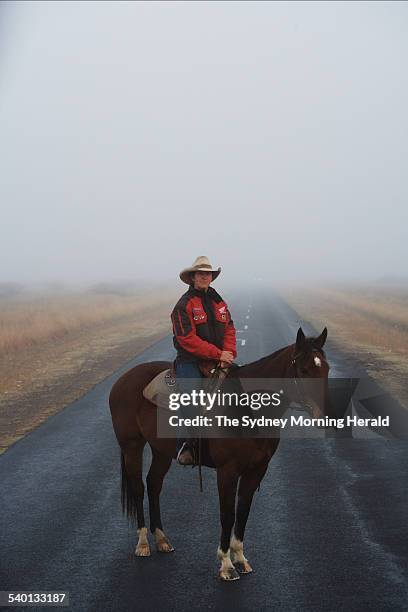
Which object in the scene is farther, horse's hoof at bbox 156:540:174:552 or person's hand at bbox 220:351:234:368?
Result: horse's hoof at bbox 156:540:174:552

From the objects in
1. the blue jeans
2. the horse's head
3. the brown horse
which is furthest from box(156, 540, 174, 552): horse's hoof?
the horse's head

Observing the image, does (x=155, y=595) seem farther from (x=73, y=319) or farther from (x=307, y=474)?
(x=73, y=319)

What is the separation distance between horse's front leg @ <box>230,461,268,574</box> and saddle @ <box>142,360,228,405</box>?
101cm

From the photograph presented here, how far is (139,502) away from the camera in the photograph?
6.58 m

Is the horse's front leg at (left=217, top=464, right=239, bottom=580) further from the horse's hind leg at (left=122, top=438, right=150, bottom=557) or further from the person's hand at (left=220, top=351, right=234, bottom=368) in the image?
the horse's hind leg at (left=122, top=438, right=150, bottom=557)

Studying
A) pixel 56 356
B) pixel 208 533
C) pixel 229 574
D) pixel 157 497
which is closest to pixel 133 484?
pixel 157 497

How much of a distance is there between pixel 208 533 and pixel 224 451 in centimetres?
161

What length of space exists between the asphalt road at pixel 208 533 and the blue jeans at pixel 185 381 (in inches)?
50.7

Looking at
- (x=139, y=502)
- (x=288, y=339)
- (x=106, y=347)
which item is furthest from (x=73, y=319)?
(x=139, y=502)

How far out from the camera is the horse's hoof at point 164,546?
6.41 metres

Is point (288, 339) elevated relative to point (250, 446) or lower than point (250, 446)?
lower

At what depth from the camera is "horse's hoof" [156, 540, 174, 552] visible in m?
6.41

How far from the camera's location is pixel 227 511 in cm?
575

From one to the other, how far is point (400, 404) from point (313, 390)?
352 inches
